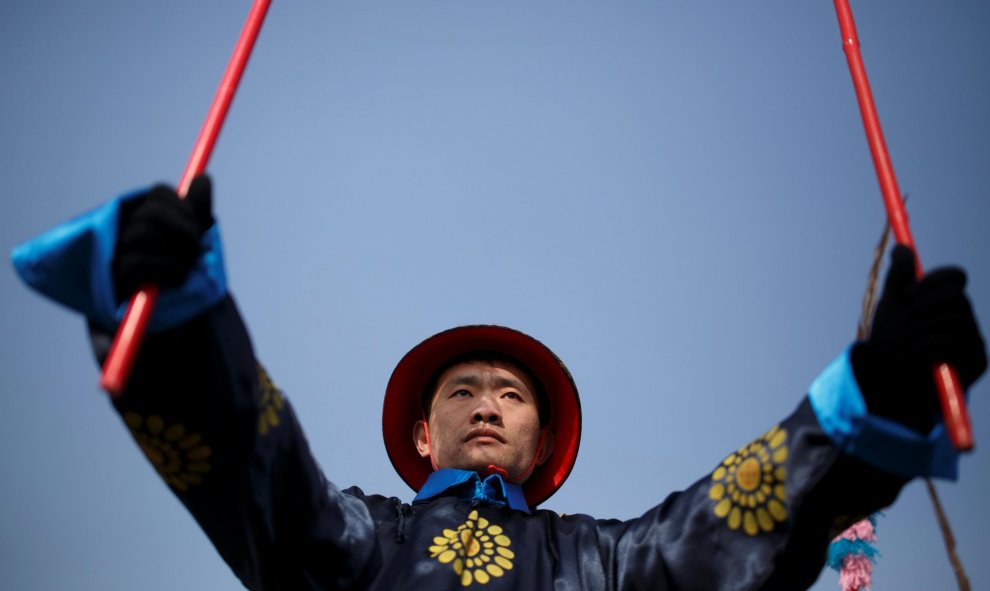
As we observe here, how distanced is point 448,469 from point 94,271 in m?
1.66

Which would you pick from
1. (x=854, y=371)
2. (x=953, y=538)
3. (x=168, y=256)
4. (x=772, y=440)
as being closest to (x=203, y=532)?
(x=168, y=256)

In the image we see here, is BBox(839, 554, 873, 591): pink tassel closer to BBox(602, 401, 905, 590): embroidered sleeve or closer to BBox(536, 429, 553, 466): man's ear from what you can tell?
BBox(536, 429, 553, 466): man's ear

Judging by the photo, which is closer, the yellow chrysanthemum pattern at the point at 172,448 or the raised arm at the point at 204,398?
the raised arm at the point at 204,398

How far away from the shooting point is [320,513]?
2547 millimetres

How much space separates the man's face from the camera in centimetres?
333

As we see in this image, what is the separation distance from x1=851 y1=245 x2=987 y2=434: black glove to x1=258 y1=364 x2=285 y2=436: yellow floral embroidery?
1488mm

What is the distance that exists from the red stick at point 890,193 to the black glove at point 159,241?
5.32 ft

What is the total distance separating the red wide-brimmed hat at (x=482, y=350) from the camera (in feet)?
12.4

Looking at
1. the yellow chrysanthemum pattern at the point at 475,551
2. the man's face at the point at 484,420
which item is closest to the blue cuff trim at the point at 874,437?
the yellow chrysanthemum pattern at the point at 475,551

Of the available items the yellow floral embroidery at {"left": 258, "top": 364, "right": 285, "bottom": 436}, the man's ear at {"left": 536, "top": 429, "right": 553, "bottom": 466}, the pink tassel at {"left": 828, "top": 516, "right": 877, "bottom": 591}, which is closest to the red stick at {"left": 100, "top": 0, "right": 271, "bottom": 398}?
the yellow floral embroidery at {"left": 258, "top": 364, "right": 285, "bottom": 436}

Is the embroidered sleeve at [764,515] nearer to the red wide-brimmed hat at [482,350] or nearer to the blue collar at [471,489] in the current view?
the blue collar at [471,489]

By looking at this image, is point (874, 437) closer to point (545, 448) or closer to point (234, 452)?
point (234, 452)

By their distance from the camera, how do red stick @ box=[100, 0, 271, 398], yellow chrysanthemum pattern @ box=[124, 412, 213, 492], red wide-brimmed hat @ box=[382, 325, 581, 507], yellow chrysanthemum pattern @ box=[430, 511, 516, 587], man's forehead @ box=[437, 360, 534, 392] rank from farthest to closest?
red wide-brimmed hat @ box=[382, 325, 581, 507], man's forehead @ box=[437, 360, 534, 392], yellow chrysanthemum pattern @ box=[430, 511, 516, 587], yellow chrysanthemum pattern @ box=[124, 412, 213, 492], red stick @ box=[100, 0, 271, 398]

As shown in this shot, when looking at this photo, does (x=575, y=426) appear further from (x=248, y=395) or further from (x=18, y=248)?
(x=18, y=248)
